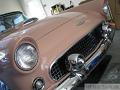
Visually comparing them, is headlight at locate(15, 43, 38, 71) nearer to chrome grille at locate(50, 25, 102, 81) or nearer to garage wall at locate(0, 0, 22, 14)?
chrome grille at locate(50, 25, 102, 81)

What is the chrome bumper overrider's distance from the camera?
74.8 inches

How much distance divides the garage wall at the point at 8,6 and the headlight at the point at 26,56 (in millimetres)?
6387

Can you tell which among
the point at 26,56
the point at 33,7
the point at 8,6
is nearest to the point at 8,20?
the point at 26,56

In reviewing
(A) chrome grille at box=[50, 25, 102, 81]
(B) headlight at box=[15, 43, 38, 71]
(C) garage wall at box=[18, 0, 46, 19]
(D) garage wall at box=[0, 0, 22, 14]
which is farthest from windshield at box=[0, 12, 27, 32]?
(C) garage wall at box=[18, 0, 46, 19]

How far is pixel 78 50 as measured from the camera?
7.54ft

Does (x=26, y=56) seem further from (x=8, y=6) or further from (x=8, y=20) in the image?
(x=8, y=6)

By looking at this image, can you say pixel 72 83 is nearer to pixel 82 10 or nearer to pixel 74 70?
pixel 74 70

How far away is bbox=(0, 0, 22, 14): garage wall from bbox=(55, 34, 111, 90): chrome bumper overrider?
5949 millimetres

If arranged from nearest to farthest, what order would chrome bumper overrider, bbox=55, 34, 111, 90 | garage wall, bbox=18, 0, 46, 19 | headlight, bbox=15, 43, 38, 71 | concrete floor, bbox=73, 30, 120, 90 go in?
headlight, bbox=15, 43, 38, 71 < chrome bumper overrider, bbox=55, 34, 111, 90 < concrete floor, bbox=73, 30, 120, 90 < garage wall, bbox=18, 0, 46, 19

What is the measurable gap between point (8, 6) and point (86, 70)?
655cm

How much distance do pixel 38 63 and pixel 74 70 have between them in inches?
14.7

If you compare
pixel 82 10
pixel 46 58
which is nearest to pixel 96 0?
pixel 82 10

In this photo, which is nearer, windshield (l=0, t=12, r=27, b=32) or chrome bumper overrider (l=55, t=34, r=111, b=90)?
chrome bumper overrider (l=55, t=34, r=111, b=90)

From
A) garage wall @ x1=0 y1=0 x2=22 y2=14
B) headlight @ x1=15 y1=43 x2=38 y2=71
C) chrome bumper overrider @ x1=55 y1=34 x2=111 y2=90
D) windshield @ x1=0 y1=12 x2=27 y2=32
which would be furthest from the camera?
garage wall @ x1=0 y1=0 x2=22 y2=14
